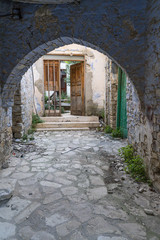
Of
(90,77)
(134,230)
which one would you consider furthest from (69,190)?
(90,77)

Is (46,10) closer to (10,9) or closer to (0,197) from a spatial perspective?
(10,9)

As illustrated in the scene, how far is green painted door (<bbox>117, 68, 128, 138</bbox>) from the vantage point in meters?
5.26

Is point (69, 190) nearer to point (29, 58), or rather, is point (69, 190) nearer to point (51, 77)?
point (29, 58)

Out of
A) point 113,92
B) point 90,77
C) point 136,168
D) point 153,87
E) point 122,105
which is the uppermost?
point 90,77

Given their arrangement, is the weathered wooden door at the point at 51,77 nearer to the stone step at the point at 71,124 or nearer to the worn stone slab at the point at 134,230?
the stone step at the point at 71,124

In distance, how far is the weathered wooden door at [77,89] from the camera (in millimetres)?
8188

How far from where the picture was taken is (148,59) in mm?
2482

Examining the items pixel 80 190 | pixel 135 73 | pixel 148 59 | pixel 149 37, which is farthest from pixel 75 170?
pixel 149 37

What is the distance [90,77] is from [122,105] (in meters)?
3.20

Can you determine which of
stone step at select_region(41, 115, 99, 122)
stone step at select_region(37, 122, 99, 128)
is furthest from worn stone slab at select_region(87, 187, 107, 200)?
stone step at select_region(41, 115, 99, 122)

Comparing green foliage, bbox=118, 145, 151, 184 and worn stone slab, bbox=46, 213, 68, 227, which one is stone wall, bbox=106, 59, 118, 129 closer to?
green foliage, bbox=118, 145, 151, 184

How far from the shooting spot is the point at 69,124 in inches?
285

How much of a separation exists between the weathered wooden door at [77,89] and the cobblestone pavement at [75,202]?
4733mm

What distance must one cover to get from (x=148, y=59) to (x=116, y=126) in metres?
3.59
